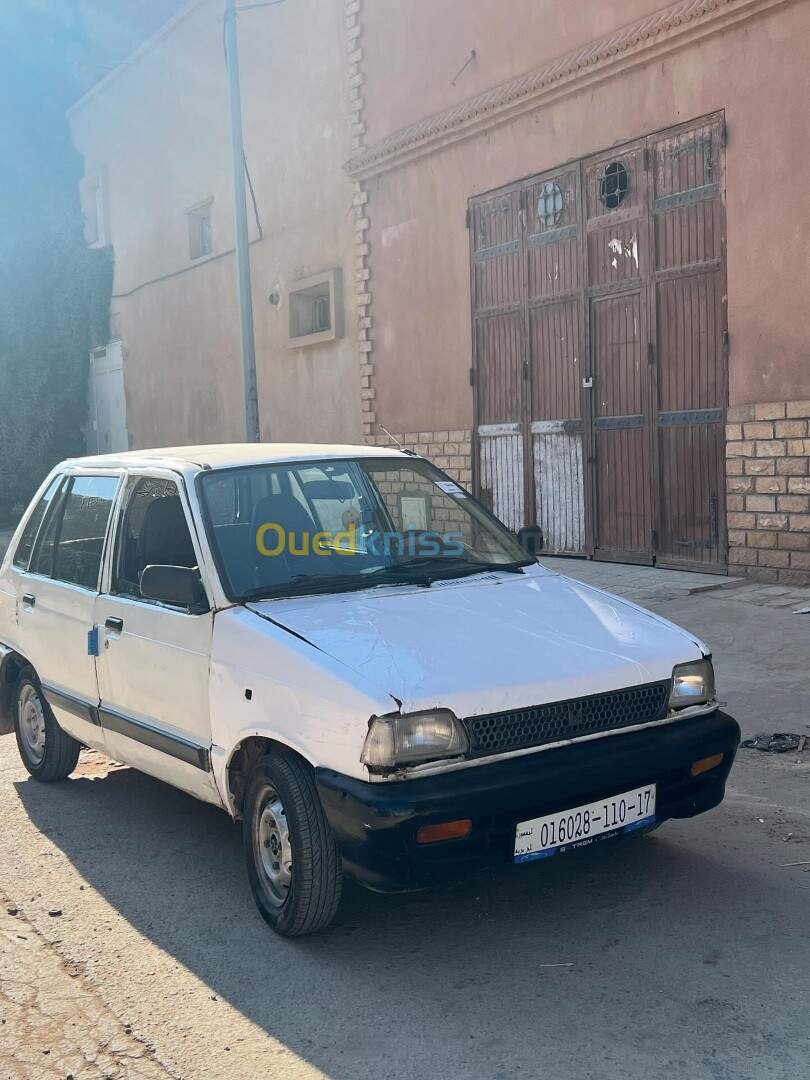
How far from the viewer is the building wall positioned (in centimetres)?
1543

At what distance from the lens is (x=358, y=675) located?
3.38 m

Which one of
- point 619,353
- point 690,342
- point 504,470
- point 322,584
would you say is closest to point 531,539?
point 322,584

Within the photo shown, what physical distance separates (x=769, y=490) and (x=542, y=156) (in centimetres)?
447

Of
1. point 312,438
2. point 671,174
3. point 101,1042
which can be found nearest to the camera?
point 101,1042

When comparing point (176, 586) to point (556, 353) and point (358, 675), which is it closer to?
point (358, 675)

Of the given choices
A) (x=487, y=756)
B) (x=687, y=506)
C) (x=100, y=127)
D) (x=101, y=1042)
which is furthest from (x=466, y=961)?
(x=100, y=127)

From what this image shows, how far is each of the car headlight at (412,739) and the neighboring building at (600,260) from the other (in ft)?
21.1

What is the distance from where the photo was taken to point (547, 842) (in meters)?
3.43

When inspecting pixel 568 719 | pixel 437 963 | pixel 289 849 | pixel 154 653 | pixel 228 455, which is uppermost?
pixel 228 455

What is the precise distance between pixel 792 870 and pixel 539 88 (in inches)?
362

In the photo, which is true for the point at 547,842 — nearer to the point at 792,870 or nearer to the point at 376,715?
the point at 376,715

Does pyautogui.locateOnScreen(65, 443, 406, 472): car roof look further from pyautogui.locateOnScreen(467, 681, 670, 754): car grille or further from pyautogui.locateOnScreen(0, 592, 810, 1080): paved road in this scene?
pyautogui.locateOnScreen(467, 681, 670, 754): car grille

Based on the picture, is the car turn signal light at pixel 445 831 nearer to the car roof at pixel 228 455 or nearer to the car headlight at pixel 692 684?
the car headlight at pixel 692 684

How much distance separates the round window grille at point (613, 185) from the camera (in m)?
10.5
